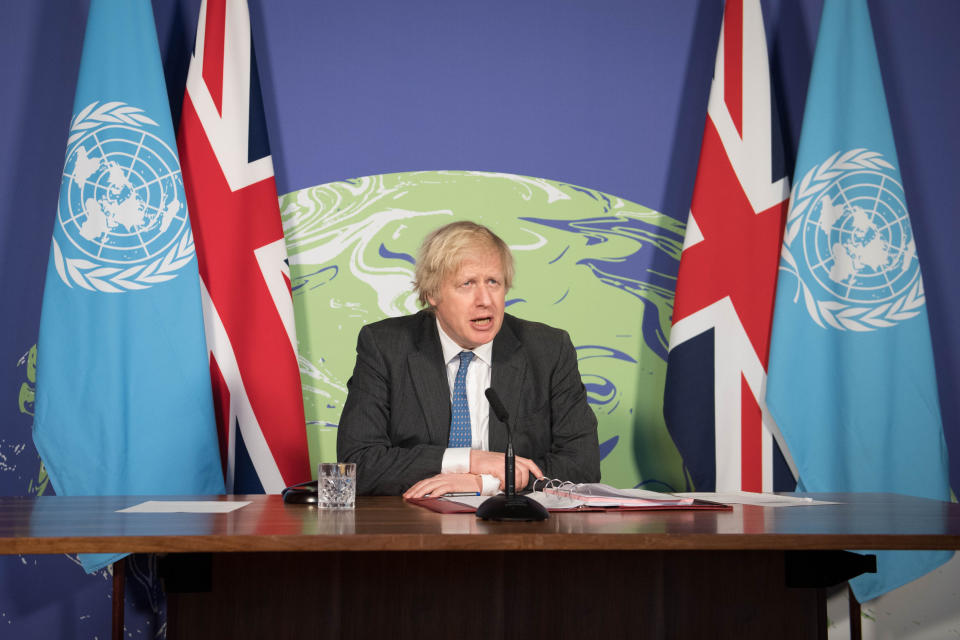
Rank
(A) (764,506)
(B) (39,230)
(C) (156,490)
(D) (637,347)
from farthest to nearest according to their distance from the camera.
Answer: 1. (D) (637,347)
2. (B) (39,230)
3. (C) (156,490)
4. (A) (764,506)

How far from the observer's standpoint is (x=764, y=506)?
173 cm

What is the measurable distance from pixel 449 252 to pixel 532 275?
910mm

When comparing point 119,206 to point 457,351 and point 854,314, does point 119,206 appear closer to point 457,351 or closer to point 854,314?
point 457,351

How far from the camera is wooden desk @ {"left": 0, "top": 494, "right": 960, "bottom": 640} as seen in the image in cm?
147

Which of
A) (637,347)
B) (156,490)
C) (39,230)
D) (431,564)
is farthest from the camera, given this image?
(637,347)

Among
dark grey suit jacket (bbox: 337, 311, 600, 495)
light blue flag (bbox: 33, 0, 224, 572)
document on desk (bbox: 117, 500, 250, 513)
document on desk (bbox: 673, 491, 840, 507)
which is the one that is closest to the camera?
document on desk (bbox: 117, 500, 250, 513)

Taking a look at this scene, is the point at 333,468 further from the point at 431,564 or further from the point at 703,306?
the point at 703,306

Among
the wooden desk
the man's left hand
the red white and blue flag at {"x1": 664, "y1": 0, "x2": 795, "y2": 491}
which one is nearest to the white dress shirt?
the man's left hand

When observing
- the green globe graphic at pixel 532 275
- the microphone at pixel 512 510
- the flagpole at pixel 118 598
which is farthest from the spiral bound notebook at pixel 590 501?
the green globe graphic at pixel 532 275

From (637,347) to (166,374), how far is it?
5.37ft

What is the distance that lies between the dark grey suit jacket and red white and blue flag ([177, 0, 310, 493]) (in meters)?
0.65

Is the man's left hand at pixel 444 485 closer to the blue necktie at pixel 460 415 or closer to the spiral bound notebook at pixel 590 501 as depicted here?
the spiral bound notebook at pixel 590 501

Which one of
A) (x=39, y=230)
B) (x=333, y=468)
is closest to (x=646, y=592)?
(x=333, y=468)

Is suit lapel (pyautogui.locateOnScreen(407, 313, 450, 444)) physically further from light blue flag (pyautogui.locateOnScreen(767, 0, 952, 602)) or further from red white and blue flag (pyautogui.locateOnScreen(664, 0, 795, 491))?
light blue flag (pyautogui.locateOnScreen(767, 0, 952, 602))
